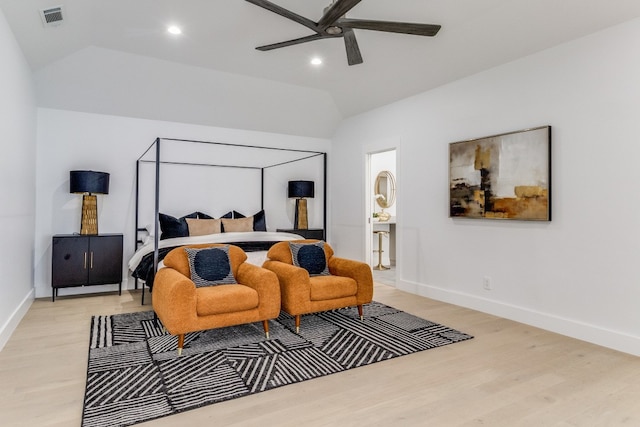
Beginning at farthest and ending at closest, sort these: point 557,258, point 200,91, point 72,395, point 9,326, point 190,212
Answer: point 190,212, point 200,91, point 557,258, point 9,326, point 72,395

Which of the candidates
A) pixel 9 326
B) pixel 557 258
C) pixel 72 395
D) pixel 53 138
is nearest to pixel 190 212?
pixel 53 138

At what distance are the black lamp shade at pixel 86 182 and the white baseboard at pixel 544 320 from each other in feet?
13.8

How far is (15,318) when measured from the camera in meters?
3.52

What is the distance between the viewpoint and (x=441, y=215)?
15.4 ft

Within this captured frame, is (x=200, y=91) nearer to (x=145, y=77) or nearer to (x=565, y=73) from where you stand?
(x=145, y=77)

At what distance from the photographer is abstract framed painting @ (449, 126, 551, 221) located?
360 cm

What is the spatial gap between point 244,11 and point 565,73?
2991 mm

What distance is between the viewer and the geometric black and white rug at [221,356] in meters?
2.25

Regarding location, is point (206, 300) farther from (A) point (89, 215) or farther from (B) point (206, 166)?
(B) point (206, 166)

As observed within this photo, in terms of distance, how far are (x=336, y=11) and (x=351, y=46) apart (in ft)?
2.06

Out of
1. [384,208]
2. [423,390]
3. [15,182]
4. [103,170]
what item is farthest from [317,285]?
[384,208]

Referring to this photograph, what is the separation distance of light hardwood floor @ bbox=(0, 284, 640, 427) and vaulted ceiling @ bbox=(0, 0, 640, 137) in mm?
2716

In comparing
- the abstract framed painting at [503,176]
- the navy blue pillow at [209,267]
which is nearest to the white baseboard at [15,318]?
the navy blue pillow at [209,267]

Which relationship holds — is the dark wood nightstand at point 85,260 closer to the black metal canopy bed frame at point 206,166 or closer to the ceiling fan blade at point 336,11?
the black metal canopy bed frame at point 206,166
